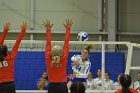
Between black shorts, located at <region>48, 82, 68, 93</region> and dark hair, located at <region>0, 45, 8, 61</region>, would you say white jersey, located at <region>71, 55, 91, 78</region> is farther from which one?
dark hair, located at <region>0, 45, 8, 61</region>

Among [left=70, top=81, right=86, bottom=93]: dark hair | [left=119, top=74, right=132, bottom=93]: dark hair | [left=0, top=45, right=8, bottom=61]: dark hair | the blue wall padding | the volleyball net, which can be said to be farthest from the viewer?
the volleyball net

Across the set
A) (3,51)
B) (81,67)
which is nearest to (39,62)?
(81,67)

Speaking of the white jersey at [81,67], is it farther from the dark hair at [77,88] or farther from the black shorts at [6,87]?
the dark hair at [77,88]

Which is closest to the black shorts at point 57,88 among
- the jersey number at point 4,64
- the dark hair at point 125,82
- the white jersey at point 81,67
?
the jersey number at point 4,64

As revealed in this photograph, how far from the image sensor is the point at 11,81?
6.45 m

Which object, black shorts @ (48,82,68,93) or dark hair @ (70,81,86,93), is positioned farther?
black shorts @ (48,82,68,93)

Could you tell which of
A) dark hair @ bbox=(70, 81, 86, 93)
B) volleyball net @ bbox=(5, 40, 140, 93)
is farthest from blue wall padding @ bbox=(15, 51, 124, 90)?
dark hair @ bbox=(70, 81, 86, 93)

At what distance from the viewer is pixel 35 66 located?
11836mm

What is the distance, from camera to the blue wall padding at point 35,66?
11231 millimetres

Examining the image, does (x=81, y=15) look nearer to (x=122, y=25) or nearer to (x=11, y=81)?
(x=122, y=25)

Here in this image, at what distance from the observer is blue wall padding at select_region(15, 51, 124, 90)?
36.8 feet

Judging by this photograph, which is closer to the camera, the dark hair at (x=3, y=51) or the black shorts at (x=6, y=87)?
the dark hair at (x=3, y=51)

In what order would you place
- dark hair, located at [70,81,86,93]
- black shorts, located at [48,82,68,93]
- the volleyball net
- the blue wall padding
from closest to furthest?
1. dark hair, located at [70,81,86,93]
2. black shorts, located at [48,82,68,93]
3. the blue wall padding
4. the volleyball net

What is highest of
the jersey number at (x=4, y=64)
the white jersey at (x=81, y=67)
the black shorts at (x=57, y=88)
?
the jersey number at (x=4, y=64)
